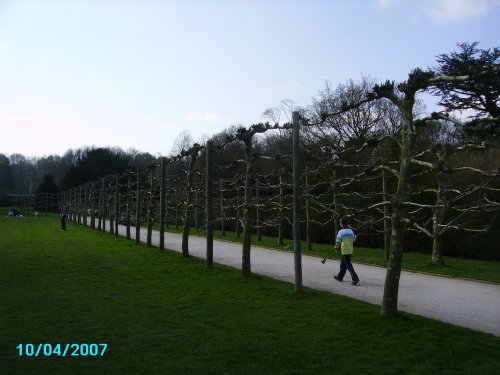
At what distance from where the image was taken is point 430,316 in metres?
7.39

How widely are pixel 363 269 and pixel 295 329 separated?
719cm

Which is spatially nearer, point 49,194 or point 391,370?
point 391,370

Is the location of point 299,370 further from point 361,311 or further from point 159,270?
point 159,270

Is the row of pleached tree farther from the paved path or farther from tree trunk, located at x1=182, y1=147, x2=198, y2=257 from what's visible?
the paved path

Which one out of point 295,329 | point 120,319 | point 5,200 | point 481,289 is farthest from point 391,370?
point 5,200

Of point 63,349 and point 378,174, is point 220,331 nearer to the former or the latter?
point 63,349

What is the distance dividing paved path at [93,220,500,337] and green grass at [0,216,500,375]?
0.80 metres

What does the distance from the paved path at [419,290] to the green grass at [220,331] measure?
80cm

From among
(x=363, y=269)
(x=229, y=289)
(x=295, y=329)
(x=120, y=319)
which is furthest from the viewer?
(x=363, y=269)

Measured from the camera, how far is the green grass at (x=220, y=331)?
16.5 ft

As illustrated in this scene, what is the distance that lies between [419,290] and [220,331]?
17.1 feet

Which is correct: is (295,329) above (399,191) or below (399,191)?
below

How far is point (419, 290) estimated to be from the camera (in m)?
9.84

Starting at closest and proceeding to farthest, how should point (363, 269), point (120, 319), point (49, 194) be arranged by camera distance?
point (120, 319)
point (363, 269)
point (49, 194)
